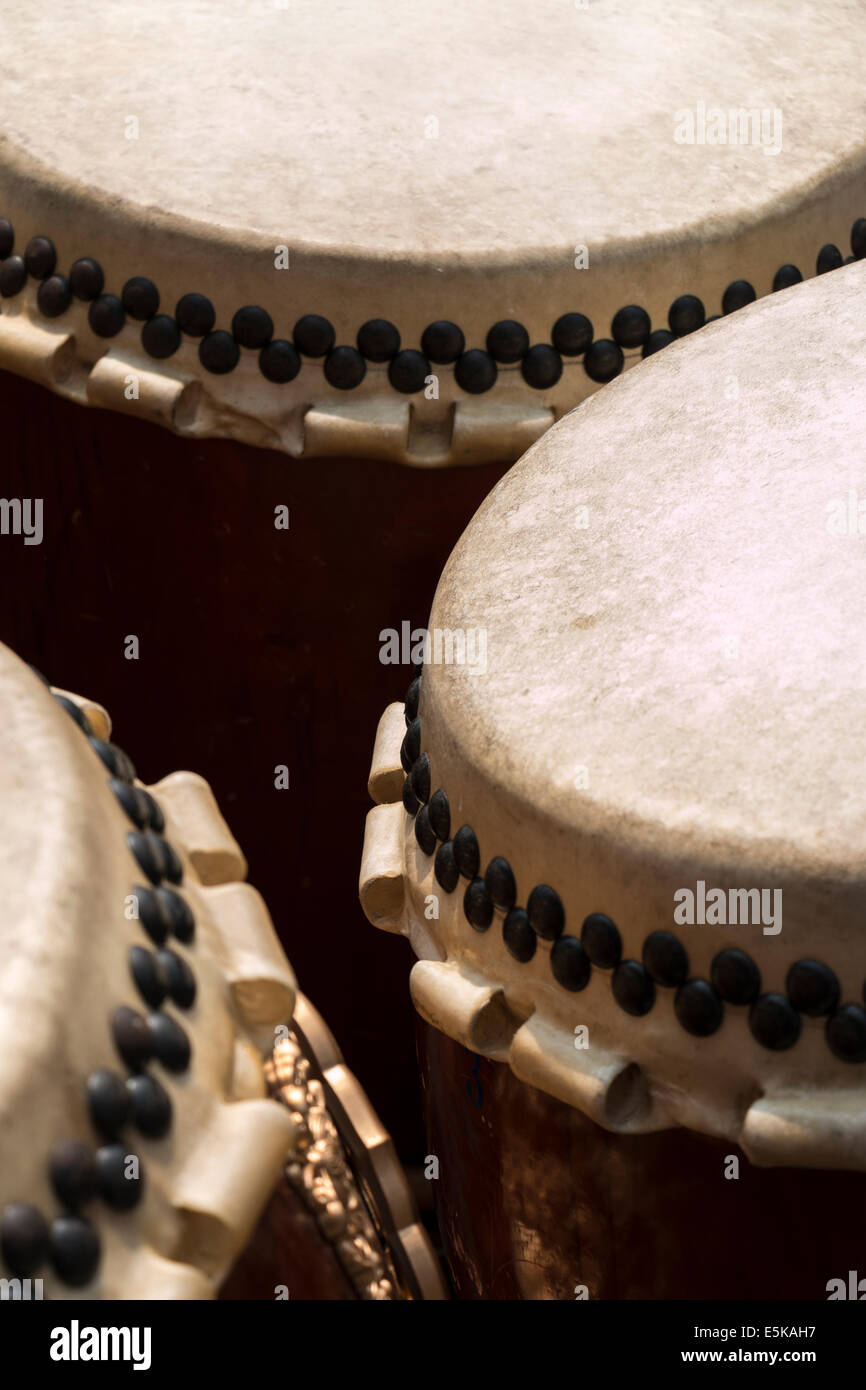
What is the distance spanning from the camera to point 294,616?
1.37 m

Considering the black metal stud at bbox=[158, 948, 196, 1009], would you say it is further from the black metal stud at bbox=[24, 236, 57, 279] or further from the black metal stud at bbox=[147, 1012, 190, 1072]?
the black metal stud at bbox=[24, 236, 57, 279]

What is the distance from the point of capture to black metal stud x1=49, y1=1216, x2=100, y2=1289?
0.66m

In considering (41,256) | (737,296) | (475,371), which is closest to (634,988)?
(475,371)

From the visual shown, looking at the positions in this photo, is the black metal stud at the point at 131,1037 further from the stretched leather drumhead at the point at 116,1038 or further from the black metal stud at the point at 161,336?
the black metal stud at the point at 161,336

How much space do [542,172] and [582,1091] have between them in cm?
71

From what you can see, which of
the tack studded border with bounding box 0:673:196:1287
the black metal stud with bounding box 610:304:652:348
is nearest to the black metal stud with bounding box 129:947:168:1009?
the tack studded border with bounding box 0:673:196:1287

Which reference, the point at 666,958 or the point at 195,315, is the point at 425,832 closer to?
the point at 666,958

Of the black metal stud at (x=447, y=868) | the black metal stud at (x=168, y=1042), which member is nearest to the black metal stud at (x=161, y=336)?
the black metal stud at (x=447, y=868)

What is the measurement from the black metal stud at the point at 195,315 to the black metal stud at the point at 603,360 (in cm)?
27

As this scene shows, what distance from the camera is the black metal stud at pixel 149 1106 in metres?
0.70

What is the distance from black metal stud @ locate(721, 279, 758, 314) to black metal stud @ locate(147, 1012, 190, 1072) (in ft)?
2.61

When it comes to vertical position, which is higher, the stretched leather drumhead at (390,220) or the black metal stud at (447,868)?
the stretched leather drumhead at (390,220)
